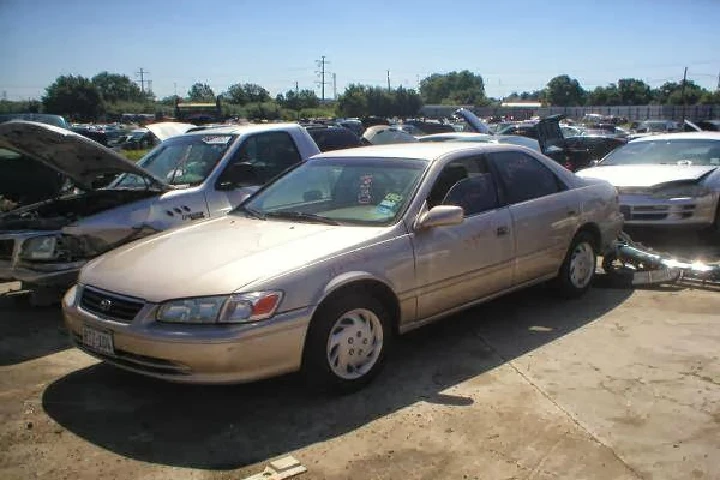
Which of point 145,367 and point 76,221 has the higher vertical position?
point 76,221

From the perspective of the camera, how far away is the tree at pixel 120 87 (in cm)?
13575

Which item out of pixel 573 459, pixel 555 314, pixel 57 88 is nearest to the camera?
pixel 573 459

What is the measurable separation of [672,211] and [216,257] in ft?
21.2

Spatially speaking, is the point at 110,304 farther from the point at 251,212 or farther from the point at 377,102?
the point at 377,102

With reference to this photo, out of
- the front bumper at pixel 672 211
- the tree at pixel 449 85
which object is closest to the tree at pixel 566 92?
the tree at pixel 449 85

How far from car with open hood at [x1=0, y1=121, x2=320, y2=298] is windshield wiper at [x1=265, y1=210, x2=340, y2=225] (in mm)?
1179

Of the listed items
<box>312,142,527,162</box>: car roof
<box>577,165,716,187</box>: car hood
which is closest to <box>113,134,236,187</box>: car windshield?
<box>312,142,527,162</box>: car roof

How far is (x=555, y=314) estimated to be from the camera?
5816mm

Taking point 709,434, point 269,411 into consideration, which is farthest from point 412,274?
point 709,434

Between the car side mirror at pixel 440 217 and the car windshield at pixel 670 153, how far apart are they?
20.3 feet

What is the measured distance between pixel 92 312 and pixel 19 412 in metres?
0.73

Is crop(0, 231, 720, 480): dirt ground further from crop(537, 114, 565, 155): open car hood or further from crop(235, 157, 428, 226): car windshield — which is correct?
crop(537, 114, 565, 155): open car hood

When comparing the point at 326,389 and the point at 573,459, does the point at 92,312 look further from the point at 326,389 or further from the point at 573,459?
the point at 573,459

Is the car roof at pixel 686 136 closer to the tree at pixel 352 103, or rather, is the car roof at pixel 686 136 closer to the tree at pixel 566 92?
the tree at pixel 352 103
